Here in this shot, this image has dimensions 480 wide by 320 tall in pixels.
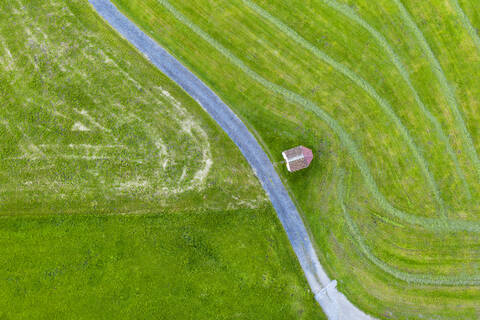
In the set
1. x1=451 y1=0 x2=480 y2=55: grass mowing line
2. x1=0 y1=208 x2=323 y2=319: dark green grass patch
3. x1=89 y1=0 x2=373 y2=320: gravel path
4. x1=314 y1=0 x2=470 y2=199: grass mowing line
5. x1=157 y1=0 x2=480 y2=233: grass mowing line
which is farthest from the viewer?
x1=451 y1=0 x2=480 y2=55: grass mowing line

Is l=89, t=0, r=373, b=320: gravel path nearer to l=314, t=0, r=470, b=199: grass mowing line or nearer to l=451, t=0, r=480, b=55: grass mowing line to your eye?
l=314, t=0, r=470, b=199: grass mowing line

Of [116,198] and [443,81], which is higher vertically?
[443,81]

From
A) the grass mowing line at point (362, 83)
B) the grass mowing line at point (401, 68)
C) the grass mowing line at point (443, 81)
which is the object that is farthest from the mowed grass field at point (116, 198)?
the grass mowing line at point (443, 81)

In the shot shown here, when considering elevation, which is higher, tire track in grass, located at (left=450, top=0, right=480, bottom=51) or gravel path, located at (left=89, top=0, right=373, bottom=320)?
tire track in grass, located at (left=450, top=0, right=480, bottom=51)

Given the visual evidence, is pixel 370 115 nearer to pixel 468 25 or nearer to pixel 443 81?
pixel 443 81

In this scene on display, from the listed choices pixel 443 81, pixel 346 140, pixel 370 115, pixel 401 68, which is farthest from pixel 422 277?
pixel 401 68

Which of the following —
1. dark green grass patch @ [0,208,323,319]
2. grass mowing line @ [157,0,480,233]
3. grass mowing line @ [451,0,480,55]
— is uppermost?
grass mowing line @ [451,0,480,55]

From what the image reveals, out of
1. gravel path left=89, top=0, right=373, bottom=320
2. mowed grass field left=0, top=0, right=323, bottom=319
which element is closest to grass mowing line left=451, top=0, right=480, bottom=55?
gravel path left=89, top=0, right=373, bottom=320

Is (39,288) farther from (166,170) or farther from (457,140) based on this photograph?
(457,140)
